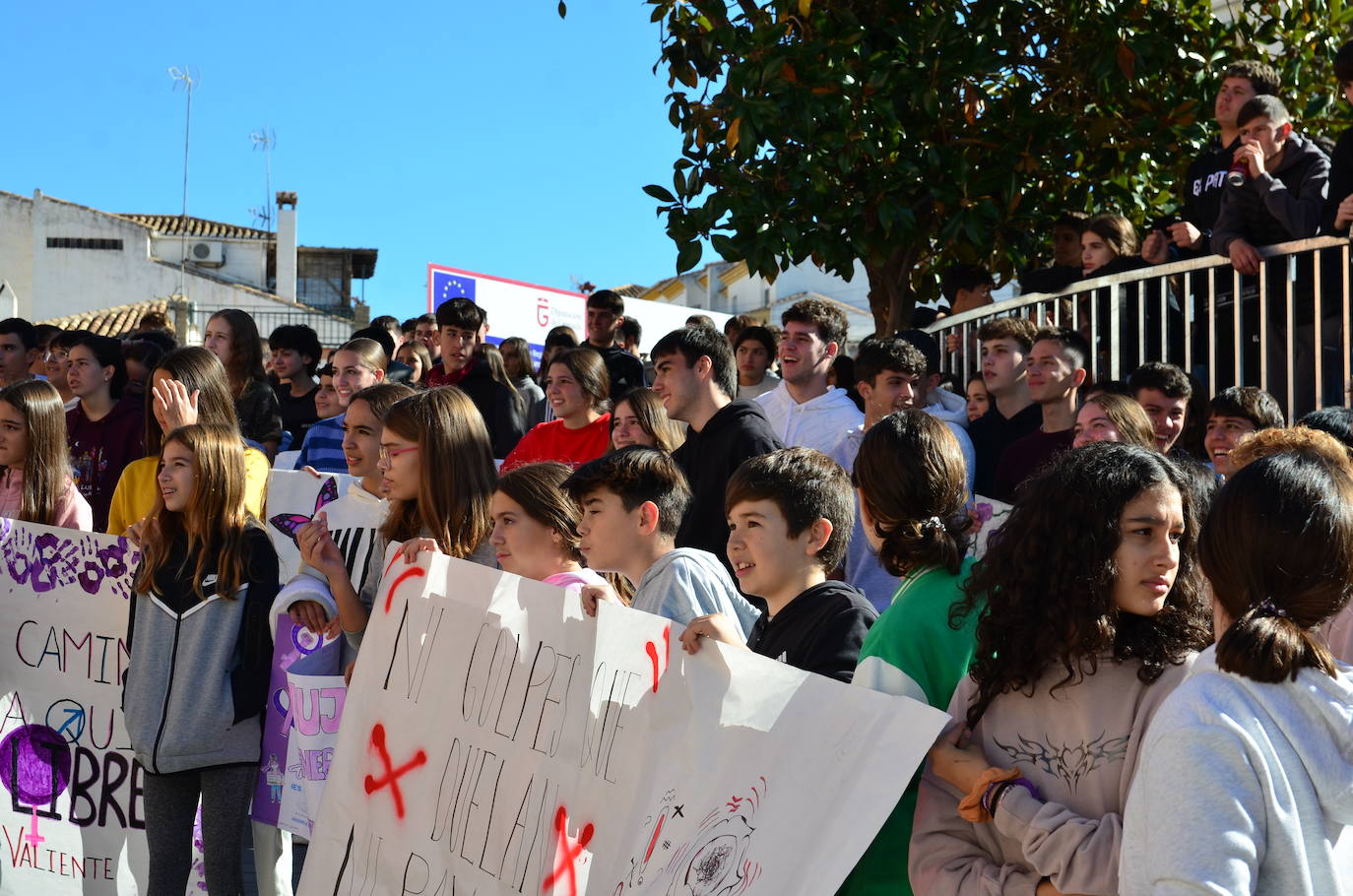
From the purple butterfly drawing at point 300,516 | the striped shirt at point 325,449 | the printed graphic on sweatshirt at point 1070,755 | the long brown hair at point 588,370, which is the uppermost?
the long brown hair at point 588,370

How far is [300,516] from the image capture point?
6.40 meters

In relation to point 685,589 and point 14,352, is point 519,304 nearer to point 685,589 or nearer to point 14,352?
point 14,352

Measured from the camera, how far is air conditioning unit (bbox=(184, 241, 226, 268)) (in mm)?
49094

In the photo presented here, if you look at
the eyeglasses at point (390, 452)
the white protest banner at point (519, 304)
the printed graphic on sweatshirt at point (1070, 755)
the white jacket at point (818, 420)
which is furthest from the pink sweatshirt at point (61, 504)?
the white protest banner at point (519, 304)

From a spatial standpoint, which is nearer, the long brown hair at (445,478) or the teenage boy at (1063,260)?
the long brown hair at (445,478)

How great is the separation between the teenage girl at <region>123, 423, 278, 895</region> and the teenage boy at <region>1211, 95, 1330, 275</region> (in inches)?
179

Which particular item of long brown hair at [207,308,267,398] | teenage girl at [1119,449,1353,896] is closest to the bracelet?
teenage girl at [1119,449,1353,896]

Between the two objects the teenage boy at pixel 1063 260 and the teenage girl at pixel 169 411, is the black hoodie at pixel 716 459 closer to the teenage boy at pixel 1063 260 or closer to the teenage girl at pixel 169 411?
the teenage girl at pixel 169 411

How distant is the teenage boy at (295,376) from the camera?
28.6ft

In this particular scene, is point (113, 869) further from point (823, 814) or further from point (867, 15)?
point (867, 15)

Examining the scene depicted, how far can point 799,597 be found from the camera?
3.35 m

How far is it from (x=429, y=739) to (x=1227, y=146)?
5.34m

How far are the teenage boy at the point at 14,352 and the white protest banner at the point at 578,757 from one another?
6639 millimetres

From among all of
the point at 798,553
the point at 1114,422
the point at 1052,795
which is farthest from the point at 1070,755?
the point at 1114,422
